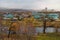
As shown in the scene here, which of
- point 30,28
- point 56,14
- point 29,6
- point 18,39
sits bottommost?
point 18,39

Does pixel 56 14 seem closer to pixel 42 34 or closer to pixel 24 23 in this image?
pixel 42 34

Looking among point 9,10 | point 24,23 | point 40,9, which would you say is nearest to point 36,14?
point 40,9

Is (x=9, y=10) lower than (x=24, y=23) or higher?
higher

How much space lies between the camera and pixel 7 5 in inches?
128

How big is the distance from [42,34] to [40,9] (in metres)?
0.57

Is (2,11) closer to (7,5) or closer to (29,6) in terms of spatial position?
(7,5)

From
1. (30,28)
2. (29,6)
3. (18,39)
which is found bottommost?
(18,39)

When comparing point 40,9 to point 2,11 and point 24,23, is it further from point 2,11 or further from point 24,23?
point 2,11

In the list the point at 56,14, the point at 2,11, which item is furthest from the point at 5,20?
the point at 56,14

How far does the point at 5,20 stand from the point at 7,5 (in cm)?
36

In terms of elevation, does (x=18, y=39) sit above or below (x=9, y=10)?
below

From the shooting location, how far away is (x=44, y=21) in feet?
10.6

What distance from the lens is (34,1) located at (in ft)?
10.6

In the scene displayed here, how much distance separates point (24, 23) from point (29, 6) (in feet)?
1.37
